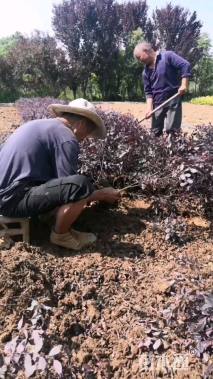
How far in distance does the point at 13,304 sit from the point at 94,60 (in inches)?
839

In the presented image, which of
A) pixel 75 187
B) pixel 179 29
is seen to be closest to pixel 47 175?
pixel 75 187

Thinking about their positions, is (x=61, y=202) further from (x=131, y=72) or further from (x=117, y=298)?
(x=131, y=72)

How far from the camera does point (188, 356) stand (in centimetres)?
260

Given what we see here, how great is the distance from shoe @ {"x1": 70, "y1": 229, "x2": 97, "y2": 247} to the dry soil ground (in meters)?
0.07

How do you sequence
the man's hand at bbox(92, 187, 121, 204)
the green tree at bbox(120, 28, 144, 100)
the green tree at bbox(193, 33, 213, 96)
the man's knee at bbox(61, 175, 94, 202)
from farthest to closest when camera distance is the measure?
the green tree at bbox(193, 33, 213, 96)
the green tree at bbox(120, 28, 144, 100)
the man's hand at bbox(92, 187, 121, 204)
the man's knee at bbox(61, 175, 94, 202)

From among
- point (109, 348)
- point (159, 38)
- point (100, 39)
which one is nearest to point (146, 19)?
point (159, 38)

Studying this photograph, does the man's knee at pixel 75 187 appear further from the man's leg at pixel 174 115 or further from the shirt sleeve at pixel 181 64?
the shirt sleeve at pixel 181 64

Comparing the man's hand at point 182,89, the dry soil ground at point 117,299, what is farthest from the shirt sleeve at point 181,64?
the dry soil ground at point 117,299

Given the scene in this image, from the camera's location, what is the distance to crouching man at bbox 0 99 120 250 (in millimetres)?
3375

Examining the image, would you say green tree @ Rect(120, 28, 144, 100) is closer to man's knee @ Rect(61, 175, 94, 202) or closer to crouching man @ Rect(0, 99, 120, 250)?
crouching man @ Rect(0, 99, 120, 250)

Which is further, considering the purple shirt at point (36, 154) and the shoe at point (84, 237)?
the shoe at point (84, 237)

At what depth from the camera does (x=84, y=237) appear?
3.69 metres

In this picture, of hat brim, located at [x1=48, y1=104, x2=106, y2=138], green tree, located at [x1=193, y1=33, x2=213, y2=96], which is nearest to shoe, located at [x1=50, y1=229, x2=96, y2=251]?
hat brim, located at [x1=48, y1=104, x2=106, y2=138]

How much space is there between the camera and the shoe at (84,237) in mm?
3656
